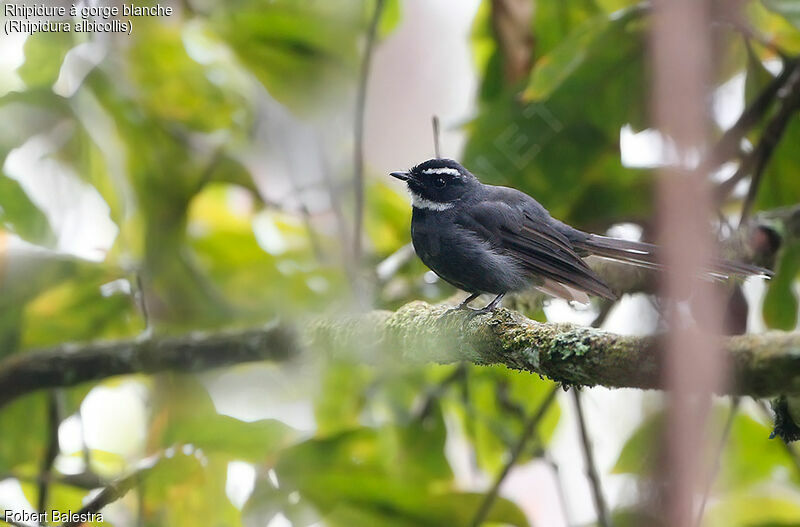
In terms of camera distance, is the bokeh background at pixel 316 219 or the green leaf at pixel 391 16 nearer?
the bokeh background at pixel 316 219

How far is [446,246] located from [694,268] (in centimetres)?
113

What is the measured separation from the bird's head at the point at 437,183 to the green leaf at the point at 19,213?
3.07 ft

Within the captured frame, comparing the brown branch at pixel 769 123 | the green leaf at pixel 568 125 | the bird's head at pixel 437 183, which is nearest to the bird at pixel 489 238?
the bird's head at pixel 437 183

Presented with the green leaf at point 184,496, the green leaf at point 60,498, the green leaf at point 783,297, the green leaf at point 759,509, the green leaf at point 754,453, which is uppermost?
the green leaf at point 783,297

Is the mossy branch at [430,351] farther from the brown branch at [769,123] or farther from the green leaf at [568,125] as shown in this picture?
the brown branch at [769,123]

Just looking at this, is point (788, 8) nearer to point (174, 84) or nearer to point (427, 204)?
point (427, 204)

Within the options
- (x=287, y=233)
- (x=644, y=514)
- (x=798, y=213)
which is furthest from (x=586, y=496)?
(x=644, y=514)

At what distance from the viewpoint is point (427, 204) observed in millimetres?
1722

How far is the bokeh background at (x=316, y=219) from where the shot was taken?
1.84 m

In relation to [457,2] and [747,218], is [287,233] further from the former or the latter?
[747,218]

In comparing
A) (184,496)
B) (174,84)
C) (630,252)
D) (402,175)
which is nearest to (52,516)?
(184,496)

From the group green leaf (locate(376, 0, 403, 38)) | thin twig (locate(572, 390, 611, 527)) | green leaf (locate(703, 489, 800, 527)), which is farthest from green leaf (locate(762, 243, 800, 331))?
green leaf (locate(376, 0, 403, 38))

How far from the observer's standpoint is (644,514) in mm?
620

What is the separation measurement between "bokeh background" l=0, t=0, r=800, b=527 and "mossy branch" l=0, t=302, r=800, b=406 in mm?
92
